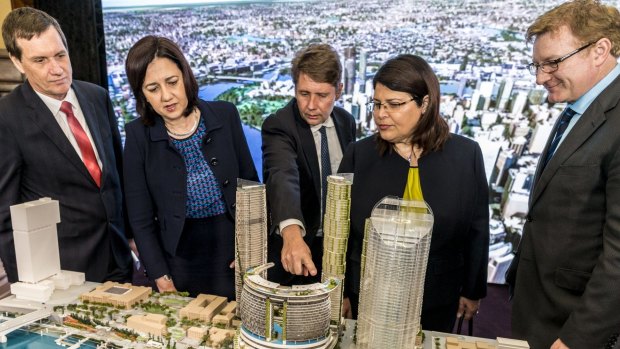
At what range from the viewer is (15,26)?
2812 millimetres

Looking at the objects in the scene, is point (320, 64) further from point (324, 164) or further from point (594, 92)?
point (594, 92)

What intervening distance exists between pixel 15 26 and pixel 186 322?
2.08 meters

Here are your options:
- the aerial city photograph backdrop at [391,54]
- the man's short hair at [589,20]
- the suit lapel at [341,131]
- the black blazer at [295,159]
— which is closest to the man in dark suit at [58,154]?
the black blazer at [295,159]

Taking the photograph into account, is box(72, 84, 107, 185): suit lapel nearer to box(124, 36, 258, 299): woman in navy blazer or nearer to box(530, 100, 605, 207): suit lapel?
box(124, 36, 258, 299): woman in navy blazer

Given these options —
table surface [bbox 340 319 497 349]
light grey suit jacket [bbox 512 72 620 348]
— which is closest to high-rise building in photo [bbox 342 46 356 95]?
light grey suit jacket [bbox 512 72 620 348]

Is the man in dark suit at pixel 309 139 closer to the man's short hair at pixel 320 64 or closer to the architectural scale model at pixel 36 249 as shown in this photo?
the man's short hair at pixel 320 64

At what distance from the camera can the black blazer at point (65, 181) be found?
2855 mm

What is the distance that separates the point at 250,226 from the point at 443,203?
102 centimetres

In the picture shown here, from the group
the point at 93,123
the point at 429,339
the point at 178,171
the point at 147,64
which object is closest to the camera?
the point at 429,339

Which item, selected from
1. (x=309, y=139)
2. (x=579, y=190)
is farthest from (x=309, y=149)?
(x=579, y=190)

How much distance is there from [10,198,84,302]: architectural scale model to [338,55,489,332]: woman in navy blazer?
1.71m

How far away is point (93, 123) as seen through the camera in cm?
314

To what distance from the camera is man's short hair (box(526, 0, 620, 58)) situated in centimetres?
212

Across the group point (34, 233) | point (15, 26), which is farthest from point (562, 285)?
point (15, 26)
